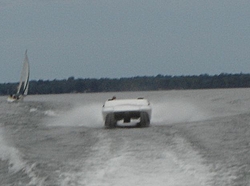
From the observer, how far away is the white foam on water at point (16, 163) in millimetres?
18244

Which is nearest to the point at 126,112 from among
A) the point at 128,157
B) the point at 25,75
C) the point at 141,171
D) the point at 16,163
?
the point at 128,157

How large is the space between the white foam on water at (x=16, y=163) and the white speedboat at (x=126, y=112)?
31.1 feet

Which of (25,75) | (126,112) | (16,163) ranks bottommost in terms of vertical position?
(25,75)

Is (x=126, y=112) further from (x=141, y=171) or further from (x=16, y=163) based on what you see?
(x=141, y=171)

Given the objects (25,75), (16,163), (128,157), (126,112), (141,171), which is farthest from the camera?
(25,75)

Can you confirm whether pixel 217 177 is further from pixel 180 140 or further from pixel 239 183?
pixel 180 140

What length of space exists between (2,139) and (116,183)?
1369cm

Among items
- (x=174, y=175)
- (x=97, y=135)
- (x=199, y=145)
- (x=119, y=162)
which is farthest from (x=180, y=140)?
(x=174, y=175)

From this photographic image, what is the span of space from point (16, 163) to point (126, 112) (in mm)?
14284

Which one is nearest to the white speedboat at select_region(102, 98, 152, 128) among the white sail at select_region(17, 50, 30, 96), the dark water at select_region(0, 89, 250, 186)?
the dark water at select_region(0, 89, 250, 186)

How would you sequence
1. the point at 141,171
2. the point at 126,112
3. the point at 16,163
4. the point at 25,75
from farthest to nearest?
the point at 25,75 → the point at 126,112 → the point at 16,163 → the point at 141,171

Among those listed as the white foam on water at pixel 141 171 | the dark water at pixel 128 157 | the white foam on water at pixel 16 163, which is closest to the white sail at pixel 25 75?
the dark water at pixel 128 157

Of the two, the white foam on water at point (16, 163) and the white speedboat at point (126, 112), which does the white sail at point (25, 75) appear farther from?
the white foam on water at point (16, 163)

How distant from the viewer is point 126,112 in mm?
34906
